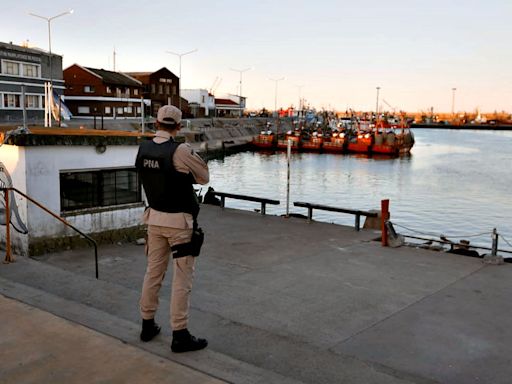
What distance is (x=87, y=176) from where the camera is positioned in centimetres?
998

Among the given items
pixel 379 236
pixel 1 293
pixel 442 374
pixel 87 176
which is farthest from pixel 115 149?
pixel 442 374

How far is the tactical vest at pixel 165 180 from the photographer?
188 inches

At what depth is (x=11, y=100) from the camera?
5581 centimetres

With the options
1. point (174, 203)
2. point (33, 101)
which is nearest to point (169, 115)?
point (174, 203)

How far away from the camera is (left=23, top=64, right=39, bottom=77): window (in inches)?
2276

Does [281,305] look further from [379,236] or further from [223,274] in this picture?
[379,236]

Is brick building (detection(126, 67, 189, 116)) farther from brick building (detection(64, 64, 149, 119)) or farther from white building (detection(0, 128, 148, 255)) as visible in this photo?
white building (detection(0, 128, 148, 255))

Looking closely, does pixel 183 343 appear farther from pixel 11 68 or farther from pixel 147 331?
pixel 11 68

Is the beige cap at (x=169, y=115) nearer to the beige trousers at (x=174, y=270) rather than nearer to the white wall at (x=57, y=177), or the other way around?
the beige trousers at (x=174, y=270)

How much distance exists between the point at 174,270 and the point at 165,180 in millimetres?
877

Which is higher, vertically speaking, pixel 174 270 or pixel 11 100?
pixel 11 100

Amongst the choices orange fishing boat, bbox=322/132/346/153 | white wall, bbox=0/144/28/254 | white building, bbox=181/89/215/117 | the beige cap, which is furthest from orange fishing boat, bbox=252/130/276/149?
the beige cap

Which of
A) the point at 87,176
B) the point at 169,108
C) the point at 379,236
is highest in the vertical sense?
the point at 169,108

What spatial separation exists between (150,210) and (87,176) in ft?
17.9
